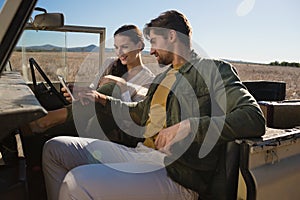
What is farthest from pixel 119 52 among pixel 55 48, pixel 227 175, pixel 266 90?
pixel 227 175

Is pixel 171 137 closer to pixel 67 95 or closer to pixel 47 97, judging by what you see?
pixel 67 95

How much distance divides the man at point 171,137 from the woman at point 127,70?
45cm

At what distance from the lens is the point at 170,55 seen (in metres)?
2.07

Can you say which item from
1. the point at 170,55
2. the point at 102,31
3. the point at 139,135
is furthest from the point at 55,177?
the point at 102,31

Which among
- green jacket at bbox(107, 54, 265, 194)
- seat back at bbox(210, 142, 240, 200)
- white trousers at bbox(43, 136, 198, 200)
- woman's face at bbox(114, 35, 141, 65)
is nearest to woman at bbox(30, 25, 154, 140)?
woman's face at bbox(114, 35, 141, 65)

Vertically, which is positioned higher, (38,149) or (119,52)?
(119,52)

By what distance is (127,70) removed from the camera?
122 inches

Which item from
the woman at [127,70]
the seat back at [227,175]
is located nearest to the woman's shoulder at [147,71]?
the woman at [127,70]

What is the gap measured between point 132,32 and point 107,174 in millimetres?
1703

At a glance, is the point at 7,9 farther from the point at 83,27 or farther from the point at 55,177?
the point at 83,27

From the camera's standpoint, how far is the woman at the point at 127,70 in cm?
269

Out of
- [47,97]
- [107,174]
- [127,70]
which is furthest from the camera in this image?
[127,70]

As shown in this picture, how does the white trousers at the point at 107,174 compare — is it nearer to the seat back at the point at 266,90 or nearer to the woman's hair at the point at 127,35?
the woman's hair at the point at 127,35

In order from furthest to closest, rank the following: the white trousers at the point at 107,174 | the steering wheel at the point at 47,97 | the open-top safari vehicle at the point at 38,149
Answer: the steering wheel at the point at 47,97
the white trousers at the point at 107,174
the open-top safari vehicle at the point at 38,149
